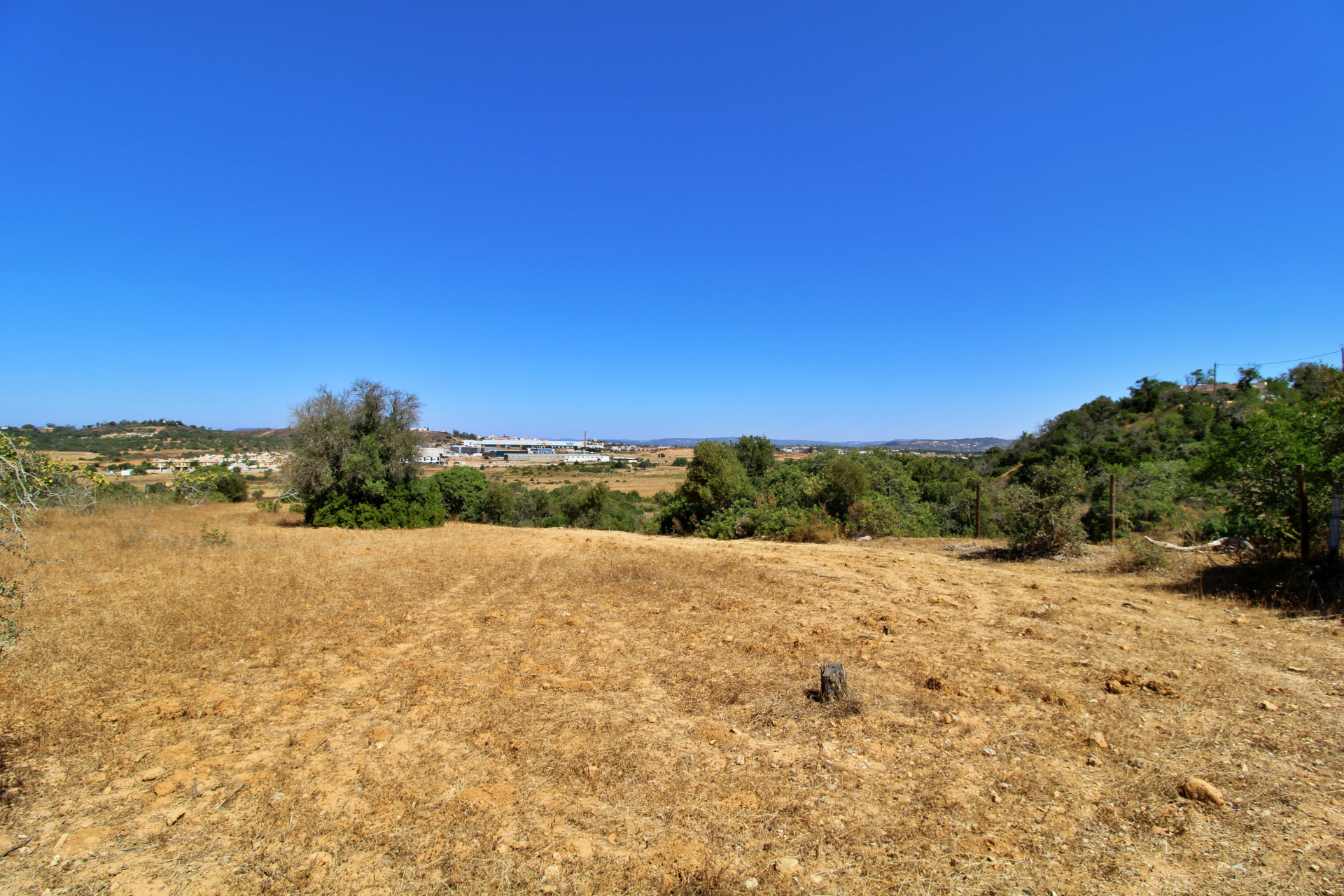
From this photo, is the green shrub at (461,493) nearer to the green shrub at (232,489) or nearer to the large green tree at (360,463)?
the large green tree at (360,463)

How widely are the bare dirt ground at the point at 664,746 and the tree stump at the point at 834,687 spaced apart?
0.40ft

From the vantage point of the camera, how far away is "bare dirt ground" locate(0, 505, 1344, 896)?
9.48 ft

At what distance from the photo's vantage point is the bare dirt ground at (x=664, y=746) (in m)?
2.89

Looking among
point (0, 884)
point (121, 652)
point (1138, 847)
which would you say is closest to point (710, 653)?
point (1138, 847)

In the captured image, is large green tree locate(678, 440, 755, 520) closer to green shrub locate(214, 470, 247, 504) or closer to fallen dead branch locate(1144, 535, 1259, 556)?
fallen dead branch locate(1144, 535, 1259, 556)

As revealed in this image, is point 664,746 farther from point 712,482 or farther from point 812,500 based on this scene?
point 712,482

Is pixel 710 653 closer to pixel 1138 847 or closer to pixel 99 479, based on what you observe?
pixel 1138 847

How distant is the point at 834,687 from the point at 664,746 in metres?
1.61

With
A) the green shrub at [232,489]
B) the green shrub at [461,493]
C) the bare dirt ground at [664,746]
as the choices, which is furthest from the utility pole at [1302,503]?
the green shrub at [232,489]

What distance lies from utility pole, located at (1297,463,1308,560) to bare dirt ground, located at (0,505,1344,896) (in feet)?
5.12

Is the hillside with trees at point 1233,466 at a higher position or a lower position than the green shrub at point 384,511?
higher

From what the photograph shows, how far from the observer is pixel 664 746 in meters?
4.11

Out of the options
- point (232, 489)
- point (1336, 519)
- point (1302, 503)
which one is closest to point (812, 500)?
point (1302, 503)

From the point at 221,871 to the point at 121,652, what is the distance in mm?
4316
